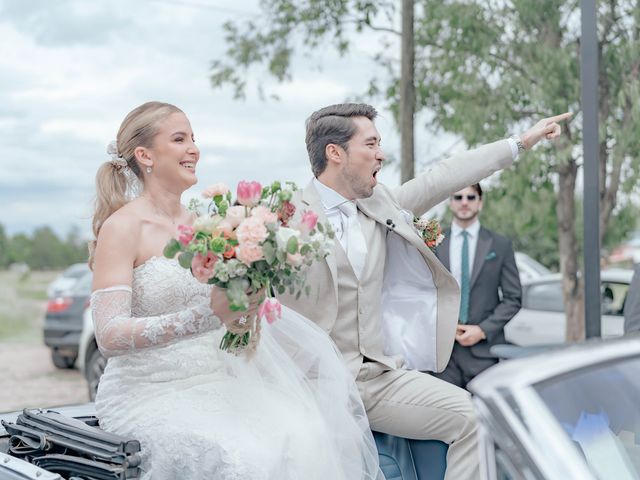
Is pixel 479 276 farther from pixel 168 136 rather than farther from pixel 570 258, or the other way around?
pixel 570 258

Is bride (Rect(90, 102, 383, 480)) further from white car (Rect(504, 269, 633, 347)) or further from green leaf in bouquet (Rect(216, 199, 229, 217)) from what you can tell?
white car (Rect(504, 269, 633, 347))

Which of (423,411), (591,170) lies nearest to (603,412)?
(423,411)

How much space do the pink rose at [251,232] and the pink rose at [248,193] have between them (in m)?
0.14

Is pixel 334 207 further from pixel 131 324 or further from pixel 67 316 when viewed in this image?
pixel 67 316

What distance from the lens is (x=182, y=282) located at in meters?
3.61

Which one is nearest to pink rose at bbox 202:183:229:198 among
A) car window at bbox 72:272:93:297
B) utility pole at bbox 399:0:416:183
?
utility pole at bbox 399:0:416:183

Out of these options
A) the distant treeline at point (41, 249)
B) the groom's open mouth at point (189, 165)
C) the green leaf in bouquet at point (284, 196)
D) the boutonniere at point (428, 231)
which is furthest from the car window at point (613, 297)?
the distant treeline at point (41, 249)

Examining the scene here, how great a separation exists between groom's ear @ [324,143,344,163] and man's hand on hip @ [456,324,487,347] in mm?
2631

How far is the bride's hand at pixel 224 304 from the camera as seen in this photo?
320cm

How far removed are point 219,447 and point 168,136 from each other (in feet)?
4.19

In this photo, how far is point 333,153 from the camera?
4008mm

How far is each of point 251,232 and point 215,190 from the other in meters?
0.35

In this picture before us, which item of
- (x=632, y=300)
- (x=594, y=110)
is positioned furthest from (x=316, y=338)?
(x=594, y=110)

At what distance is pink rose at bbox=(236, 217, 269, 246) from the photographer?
3.03 metres
